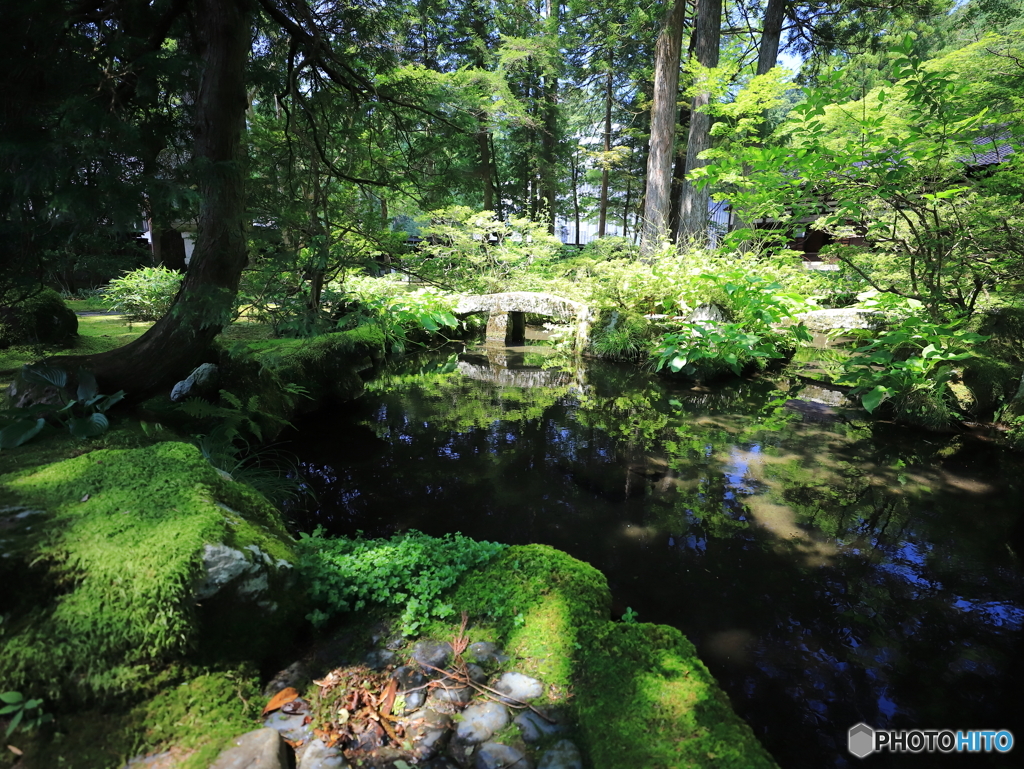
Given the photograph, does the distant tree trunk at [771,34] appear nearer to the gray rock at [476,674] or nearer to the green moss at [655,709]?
the green moss at [655,709]

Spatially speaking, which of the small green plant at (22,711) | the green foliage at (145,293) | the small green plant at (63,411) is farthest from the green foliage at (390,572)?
the green foliage at (145,293)

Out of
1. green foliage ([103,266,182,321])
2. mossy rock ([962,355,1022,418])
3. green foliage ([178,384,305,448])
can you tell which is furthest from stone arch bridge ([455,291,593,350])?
green foliage ([178,384,305,448])

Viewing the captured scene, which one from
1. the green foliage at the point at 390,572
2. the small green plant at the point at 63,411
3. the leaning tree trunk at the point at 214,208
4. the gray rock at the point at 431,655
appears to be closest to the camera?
the gray rock at the point at 431,655

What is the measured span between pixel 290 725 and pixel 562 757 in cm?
91

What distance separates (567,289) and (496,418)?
243 inches

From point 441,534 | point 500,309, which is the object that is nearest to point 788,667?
point 441,534

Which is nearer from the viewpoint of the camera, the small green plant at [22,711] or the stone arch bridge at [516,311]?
the small green plant at [22,711]

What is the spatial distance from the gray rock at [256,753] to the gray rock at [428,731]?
39 cm

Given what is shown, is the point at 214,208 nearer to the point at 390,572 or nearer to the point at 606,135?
the point at 390,572

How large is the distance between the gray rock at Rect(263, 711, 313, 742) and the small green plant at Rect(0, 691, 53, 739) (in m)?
0.61

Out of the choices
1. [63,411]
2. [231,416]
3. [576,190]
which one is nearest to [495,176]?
[576,190]

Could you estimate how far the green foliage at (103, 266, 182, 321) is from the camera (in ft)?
27.8

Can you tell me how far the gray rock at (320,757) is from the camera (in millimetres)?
1547

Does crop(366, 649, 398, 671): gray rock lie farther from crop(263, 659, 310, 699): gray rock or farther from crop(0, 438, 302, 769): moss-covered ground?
crop(0, 438, 302, 769): moss-covered ground
